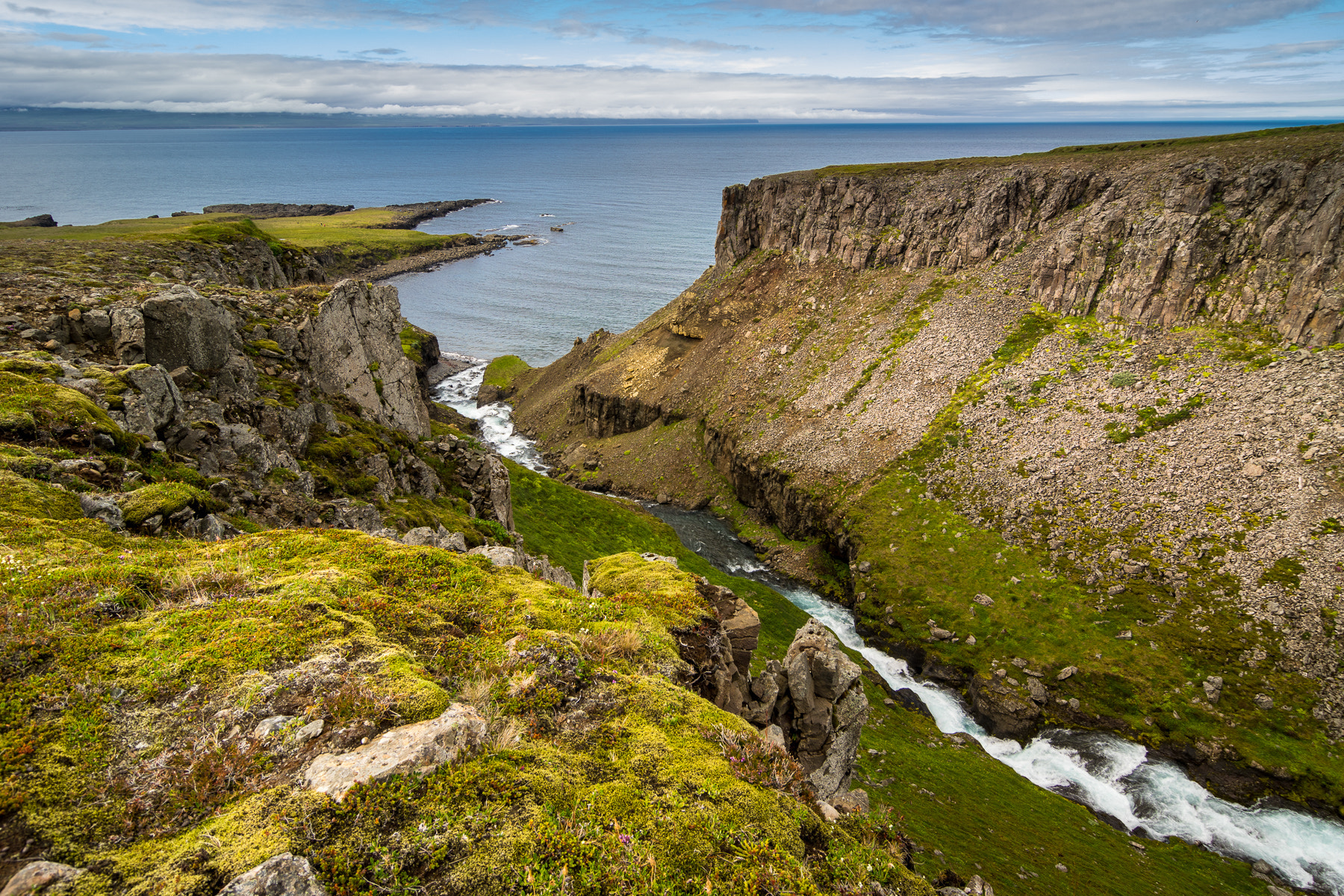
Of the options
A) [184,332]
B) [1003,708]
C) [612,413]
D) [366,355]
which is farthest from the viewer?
[612,413]

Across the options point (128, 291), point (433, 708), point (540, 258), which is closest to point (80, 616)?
point (433, 708)

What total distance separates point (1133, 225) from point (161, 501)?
79.8m

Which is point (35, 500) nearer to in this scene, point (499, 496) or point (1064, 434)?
point (499, 496)

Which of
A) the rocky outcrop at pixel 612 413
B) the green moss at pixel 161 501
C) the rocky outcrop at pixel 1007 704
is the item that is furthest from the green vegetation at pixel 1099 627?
the green moss at pixel 161 501

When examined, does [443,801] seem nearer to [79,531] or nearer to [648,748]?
[648,748]

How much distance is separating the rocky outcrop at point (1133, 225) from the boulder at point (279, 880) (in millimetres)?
71447

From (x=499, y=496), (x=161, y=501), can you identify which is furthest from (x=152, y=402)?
(x=499, y=496)

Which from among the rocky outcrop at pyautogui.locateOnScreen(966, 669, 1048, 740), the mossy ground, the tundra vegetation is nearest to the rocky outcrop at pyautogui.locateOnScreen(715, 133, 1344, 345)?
the tundra vegetation

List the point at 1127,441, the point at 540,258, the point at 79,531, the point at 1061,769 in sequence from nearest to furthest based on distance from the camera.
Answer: the point at 79,531 < the point at 1061,769 < the point at 1127,441 < the point at 540,258

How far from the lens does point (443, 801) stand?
920 cm

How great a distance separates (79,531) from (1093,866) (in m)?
41.5

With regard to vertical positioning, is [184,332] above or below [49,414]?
above

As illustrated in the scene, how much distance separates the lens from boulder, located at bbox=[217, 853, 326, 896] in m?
7.36

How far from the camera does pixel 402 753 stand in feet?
31.3
